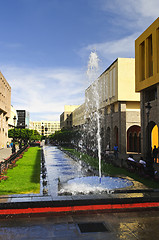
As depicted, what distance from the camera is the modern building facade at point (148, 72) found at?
69.6ft

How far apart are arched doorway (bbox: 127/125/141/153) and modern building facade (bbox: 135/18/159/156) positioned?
9471 millimetres

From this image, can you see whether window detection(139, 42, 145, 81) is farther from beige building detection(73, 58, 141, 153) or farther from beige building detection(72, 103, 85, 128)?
beige building detection(72, 103, 85, 128)

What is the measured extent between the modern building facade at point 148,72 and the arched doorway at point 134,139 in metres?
9.47

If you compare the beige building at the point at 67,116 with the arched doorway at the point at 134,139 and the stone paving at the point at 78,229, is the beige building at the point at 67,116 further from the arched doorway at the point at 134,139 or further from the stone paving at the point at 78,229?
the stone paving at the point at 78,229

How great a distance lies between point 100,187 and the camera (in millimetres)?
10305

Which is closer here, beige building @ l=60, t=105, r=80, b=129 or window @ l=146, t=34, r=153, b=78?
window @ l=146, t=34, r=153, b=78

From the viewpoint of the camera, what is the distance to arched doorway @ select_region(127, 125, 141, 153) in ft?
112

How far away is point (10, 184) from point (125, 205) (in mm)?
6051

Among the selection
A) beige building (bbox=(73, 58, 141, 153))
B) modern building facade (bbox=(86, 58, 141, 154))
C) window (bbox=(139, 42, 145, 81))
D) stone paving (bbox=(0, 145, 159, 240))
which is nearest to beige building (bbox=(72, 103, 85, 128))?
beige building (bbox=(73, 58, 141, 153))

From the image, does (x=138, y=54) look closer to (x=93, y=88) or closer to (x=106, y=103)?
(x=106, y=103)

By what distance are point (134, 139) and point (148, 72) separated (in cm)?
1424

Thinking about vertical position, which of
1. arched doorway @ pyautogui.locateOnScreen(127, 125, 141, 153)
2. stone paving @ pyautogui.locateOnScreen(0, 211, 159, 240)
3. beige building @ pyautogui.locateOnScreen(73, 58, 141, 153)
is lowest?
stone paving @ pyautogui.locateOnScreen(0, 211, 159, 240)

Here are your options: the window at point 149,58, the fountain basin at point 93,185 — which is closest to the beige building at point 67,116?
the window at point 149,58

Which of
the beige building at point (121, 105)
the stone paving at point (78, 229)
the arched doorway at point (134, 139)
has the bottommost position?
the stone paving at point (78, 229)
